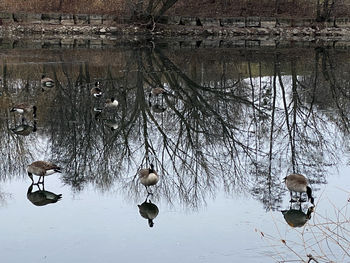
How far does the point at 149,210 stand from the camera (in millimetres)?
9344

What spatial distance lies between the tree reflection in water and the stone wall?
54.6 ft

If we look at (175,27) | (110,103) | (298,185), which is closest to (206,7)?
(175,27)

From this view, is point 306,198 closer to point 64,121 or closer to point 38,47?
point 64,121

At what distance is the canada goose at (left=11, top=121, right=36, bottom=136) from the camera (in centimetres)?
1442

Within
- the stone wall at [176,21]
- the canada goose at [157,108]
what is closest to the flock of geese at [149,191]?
the canada goose at [157,108]

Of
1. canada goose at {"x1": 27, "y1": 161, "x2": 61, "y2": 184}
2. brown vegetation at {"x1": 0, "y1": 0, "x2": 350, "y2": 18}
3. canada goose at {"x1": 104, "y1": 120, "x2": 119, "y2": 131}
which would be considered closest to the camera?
canada goose at {"x1": 27, "y1": 161, "x2": 61, "y2": 184}

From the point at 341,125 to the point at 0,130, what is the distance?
8810 millimetres

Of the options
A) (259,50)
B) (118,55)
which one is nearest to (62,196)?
(118,55)

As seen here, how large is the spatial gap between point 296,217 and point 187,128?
6105 millimetres

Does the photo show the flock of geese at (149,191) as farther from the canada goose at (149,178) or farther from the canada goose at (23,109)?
the canada goose at (23,109)

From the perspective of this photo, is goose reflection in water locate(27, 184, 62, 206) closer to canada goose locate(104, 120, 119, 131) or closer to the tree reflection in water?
the tree reflection in water

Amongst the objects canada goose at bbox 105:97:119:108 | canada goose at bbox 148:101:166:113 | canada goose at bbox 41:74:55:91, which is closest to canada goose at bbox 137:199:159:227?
canada goose at bbox 105:97:119:108

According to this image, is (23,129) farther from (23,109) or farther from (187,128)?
(187,128)

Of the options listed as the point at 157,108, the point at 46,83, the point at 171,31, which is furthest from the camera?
the point at 171,31
